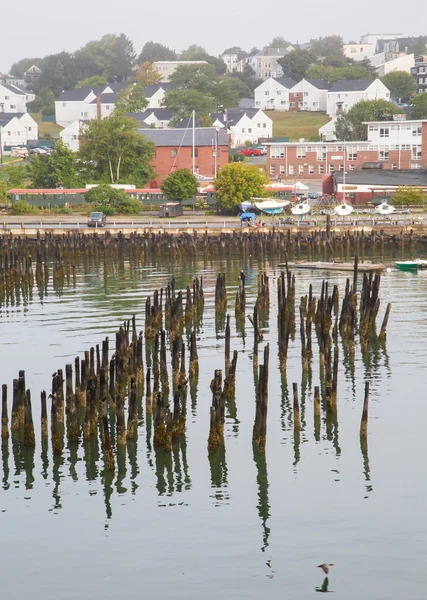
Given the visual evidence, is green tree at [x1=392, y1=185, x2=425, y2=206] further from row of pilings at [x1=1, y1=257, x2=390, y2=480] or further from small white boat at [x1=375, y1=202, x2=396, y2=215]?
row of pilings at [x1=1, y1=257, x2=390, y2=480]

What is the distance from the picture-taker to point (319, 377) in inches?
1563

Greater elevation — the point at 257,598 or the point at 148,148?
the point at 148,148

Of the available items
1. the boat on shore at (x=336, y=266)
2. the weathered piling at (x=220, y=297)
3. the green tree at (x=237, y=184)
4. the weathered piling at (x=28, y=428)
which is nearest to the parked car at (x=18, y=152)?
the green tree at (x=237, y=184)

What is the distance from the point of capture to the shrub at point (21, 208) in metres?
105

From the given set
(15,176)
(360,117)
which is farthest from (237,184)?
(360,117)

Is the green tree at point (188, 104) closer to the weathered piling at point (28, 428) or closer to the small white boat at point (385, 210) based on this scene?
the small white boat at point (385, 210)

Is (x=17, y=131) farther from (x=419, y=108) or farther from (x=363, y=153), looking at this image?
(x=363, y=153)

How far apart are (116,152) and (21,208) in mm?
19114

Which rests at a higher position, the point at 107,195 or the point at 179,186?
the point at 179,186

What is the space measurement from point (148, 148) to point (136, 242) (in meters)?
43.3

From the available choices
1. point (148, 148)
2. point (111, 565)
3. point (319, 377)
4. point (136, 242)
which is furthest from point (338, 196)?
point (111, 565)

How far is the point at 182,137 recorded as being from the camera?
428ft

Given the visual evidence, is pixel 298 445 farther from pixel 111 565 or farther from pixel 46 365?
pixel 46 365

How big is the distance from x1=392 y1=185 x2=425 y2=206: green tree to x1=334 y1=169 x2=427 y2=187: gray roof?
7.04 metres
